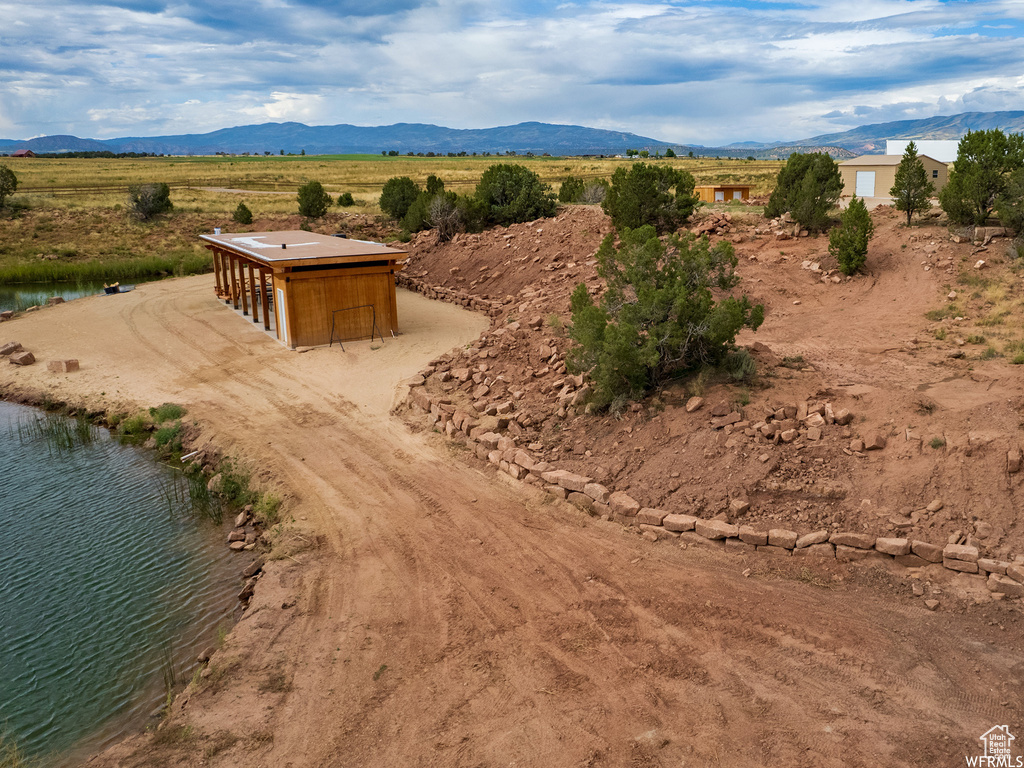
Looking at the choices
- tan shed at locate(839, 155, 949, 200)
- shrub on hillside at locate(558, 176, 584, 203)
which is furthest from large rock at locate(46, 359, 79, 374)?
tan shed at locate(839, 155, 949, 200)

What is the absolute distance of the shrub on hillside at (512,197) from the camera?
2958 cm

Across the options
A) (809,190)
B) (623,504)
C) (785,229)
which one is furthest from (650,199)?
(623,504)

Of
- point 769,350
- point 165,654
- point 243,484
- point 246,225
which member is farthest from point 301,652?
point 246,225

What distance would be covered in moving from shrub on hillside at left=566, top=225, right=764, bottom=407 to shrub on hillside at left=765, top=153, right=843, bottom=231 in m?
10.0

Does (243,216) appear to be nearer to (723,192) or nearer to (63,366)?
(63,366)

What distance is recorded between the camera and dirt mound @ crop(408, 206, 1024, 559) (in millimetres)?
8367

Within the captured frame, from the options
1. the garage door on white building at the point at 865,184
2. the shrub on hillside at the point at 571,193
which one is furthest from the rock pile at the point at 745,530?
the shrub on hillside at the point at 571,193

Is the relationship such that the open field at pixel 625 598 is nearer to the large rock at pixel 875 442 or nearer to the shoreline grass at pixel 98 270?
the large rock at pixel 875 442

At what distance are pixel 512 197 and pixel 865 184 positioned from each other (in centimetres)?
1479

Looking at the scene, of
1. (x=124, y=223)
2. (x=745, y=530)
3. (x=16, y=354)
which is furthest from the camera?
(x=124, y=223)

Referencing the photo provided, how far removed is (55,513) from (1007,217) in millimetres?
20424

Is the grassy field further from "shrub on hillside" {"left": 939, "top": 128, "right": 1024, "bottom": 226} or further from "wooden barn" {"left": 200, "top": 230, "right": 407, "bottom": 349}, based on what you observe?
"shrub on hillside" {"left": 939, "top": 128, "right": 1024, "bottom": 226}

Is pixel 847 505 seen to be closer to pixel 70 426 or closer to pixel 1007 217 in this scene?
pixel 1007 217

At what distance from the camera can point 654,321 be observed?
11172 millimetres
